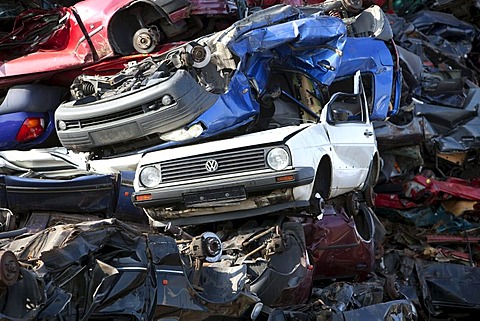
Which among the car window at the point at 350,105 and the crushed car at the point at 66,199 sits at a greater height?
the crushed car at the point at 66,199

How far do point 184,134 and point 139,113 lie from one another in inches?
21.6

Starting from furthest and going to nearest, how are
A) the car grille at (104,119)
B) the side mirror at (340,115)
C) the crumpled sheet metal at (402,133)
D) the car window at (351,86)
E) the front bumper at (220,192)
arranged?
the crumpled sheet metal at (402,133), the car window at (351,86), the side mirror at (340,115), the car grille at (104,119), the front bumper at (220,192)

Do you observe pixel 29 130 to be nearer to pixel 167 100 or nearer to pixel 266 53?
pixel 167 100

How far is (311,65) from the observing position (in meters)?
11.4

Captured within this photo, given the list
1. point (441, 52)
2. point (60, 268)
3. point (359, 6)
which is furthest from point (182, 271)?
point (441, 52)

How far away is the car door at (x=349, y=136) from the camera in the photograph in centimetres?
1062

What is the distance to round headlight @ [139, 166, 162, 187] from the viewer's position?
9.95 m

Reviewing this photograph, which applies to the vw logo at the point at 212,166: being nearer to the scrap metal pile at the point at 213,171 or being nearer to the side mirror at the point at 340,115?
the scrap metal pile at the point at 213,171

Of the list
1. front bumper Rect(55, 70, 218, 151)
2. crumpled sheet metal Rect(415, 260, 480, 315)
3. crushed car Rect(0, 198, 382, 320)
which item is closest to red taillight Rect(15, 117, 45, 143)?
front bumper Rect(55, 70, 218, 151)

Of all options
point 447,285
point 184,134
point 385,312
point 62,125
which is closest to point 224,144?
point 184,134

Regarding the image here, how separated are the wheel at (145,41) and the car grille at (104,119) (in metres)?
2.32

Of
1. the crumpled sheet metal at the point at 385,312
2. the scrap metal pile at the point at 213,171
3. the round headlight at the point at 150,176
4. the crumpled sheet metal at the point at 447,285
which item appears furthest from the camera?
the crumpled sheet metal at the point at 447,285

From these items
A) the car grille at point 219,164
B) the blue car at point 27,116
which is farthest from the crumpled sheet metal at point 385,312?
the blue car at point 27,116

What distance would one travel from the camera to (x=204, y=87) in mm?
10461
